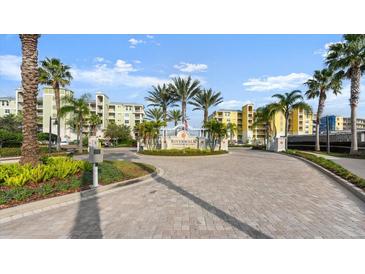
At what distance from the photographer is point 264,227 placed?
4.82 m

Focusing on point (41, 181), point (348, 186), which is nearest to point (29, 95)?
point (41, 181)

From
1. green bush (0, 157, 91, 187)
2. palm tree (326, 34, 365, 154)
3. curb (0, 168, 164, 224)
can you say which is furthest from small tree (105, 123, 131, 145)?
curb (0, 168, 164, 224)

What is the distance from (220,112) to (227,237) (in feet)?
369

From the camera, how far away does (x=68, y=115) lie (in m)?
72.8

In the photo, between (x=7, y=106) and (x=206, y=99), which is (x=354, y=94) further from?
(x=7, y=106)

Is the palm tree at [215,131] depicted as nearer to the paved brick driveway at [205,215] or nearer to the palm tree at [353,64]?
the palm tree at [353,64]

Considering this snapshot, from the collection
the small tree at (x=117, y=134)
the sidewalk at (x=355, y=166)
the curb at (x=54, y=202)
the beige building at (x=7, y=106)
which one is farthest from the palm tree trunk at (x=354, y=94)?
the beige building at (x=7, y=106)

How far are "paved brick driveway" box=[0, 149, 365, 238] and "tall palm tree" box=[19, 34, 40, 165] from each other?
356 cm

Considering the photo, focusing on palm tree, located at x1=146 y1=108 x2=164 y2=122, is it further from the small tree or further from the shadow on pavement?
the shadow on pavement

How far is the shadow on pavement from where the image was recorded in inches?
175

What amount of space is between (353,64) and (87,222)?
25.9 meters

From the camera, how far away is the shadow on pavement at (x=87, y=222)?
4449mm

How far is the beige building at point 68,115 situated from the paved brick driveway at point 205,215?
59.5 m
